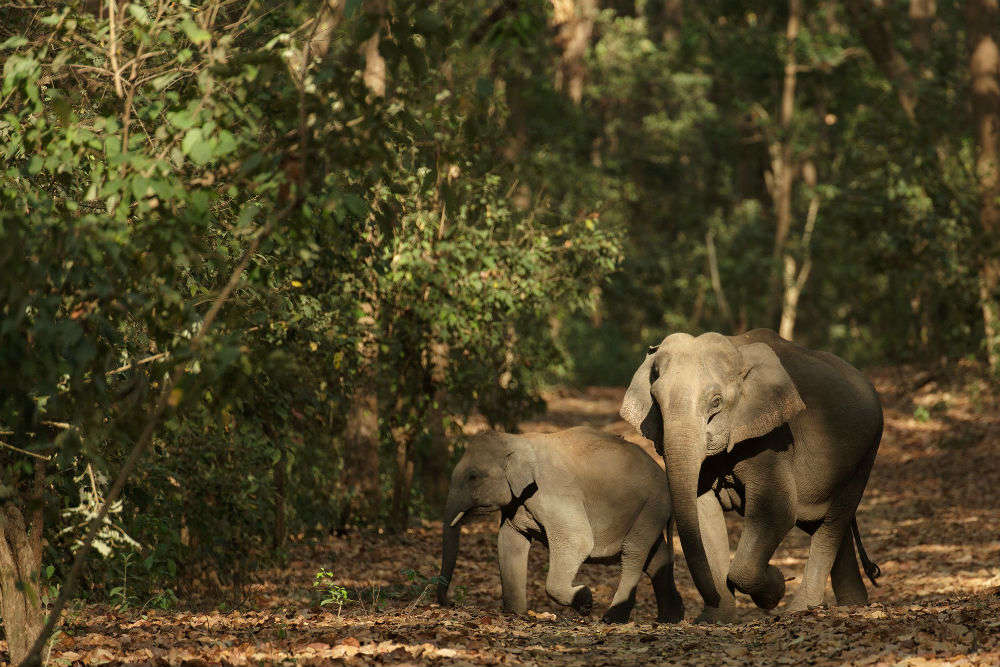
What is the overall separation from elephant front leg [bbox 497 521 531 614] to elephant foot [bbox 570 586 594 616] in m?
0.40

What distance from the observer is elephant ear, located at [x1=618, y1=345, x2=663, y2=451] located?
9.63 m

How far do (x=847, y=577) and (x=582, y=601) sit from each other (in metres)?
2.44

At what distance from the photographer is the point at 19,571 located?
275 inches

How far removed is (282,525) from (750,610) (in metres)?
4.51

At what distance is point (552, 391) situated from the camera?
106 feet

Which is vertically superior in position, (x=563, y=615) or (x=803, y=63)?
(x=803, y=63)

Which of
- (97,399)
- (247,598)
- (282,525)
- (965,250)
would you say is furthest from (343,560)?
(965,250)

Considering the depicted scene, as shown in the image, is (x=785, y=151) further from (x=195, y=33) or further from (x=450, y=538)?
(x=195, y=33)

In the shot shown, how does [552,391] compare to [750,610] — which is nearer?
[750,610]

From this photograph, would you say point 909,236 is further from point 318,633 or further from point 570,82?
point 318,633

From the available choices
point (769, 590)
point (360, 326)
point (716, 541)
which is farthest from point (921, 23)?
point (769, 590)

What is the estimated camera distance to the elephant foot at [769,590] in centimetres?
944

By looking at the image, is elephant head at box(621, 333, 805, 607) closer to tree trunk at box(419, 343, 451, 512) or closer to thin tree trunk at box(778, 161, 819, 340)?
tree trunk at box(419, 343, 451, 512)

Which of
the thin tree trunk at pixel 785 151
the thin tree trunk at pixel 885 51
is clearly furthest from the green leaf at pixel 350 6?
the thin tree trunk at pixel 785 151
